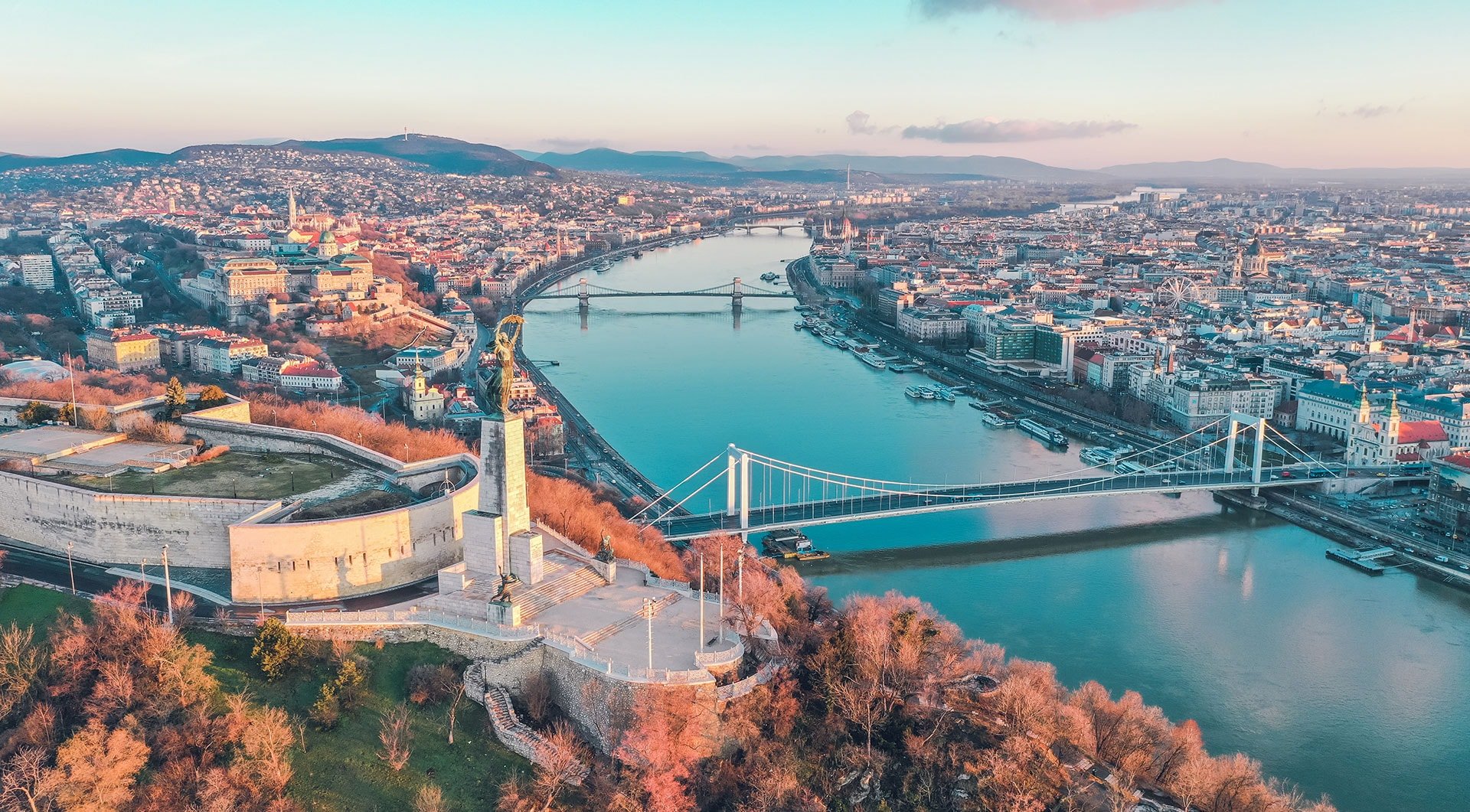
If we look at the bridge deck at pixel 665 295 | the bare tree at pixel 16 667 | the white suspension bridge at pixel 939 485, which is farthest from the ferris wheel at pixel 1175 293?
the bare tree at pixel 16 667

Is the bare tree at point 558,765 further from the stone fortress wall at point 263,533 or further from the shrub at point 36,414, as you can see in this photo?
the shrub at point 36,414

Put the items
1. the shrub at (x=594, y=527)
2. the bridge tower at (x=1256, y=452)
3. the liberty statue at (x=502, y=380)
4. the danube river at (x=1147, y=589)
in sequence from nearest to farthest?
the liberty statue at (x=502, y=380) → the danube river at (x=1147, y=589) → the shrub at (x=594, y=527) → the bridge tower at (x=1256, y=452)

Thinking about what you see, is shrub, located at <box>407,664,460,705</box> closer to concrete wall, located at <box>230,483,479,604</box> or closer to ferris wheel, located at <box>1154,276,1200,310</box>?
concrete wall, located at <box>230,483,479,604</box>

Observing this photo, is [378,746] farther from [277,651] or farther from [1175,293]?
[1175,293]

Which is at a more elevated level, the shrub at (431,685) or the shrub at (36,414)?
the shrub at (36,414)

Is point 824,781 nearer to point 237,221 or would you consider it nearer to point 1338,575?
point 1338,575

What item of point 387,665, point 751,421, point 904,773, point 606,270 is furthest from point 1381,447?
point 606,270

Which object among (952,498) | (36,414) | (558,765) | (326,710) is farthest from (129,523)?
(952,498)
